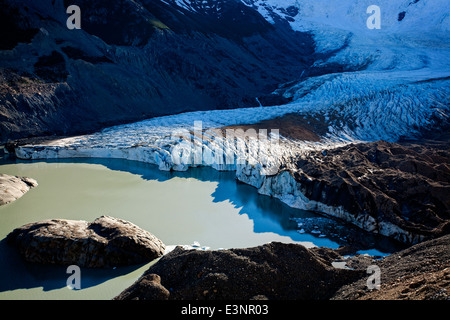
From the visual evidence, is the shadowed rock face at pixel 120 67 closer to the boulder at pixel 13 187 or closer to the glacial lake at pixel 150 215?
the glacial lake at pixel 150 215

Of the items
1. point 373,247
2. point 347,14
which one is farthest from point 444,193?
point 347,14

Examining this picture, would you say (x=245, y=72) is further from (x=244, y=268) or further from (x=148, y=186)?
(x=244, y=268)

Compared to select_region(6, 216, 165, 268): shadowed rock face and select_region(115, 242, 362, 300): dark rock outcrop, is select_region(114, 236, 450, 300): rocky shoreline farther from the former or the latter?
select_region(6, 216, 165, 268): shadowed rock face

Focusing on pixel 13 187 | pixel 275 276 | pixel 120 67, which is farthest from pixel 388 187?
pixel 120 67

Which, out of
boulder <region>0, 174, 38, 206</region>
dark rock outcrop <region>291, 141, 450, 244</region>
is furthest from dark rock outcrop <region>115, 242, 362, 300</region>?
boulder <region>0, 174, 38, 206</region>

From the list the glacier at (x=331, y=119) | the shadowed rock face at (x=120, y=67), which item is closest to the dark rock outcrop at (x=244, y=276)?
the glacier at (x=331, y=119)

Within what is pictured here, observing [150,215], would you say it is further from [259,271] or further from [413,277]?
[413,277]
